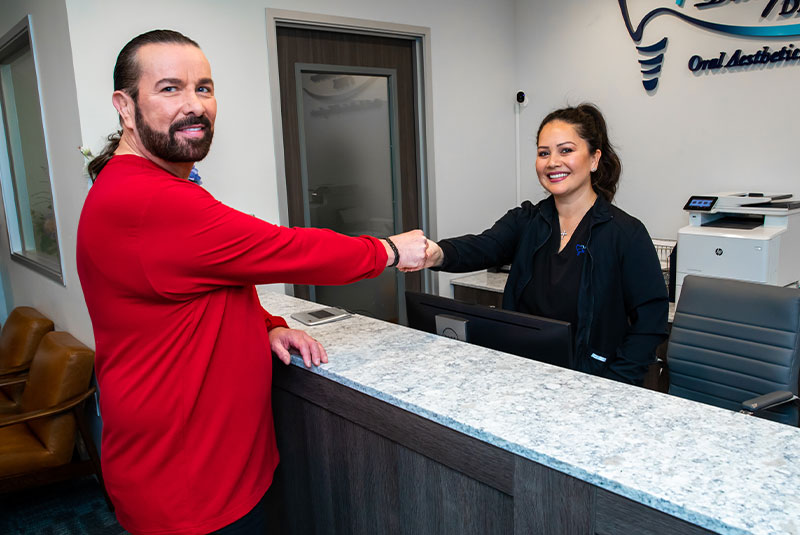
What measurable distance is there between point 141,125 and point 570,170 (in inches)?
52.1

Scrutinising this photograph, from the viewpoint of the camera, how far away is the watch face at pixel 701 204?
3096mm

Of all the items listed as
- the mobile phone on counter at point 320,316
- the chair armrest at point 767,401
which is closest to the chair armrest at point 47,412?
the mobile phone on counter at point 320,316

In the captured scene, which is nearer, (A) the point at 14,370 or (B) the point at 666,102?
(A) the point at 14,370

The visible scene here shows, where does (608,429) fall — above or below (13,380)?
above

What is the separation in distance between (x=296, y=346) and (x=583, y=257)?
36.8 inches

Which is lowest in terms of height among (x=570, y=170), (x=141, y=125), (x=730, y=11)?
(x=570, y=170)

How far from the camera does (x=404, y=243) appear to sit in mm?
1579

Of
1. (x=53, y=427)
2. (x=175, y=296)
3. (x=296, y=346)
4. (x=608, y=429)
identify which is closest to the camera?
(x=608, y=429)

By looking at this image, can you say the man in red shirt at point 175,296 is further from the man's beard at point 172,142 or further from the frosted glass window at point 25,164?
the frosted glass window at point 25,164

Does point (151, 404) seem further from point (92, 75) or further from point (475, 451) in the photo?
point (92, 75)

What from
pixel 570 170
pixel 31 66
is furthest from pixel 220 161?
pixel 570 170

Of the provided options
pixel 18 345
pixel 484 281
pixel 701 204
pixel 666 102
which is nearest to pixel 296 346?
pixel 701 204

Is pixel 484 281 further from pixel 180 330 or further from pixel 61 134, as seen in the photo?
pixel 180 330

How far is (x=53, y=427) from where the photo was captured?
2980 millimetres
